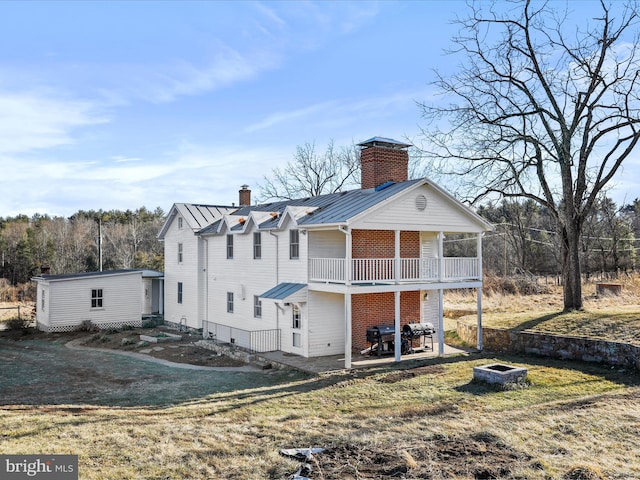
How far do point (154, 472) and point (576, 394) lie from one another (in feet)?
35.7

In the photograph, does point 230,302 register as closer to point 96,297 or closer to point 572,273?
point 96,297

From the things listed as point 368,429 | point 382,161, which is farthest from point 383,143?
point 368,429

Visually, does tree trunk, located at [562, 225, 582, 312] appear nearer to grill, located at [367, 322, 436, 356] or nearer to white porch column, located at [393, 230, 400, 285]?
grill, located at [367, 322, 436, 356]

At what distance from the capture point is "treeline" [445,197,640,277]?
153 feet

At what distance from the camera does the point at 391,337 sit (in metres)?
18.9

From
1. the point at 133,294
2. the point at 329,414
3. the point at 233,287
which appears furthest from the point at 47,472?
the point at 133,294

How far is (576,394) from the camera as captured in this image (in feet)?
44.6

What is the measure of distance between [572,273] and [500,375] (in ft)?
35.5

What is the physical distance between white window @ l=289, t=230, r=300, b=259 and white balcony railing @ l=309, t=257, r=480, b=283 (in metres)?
1.12

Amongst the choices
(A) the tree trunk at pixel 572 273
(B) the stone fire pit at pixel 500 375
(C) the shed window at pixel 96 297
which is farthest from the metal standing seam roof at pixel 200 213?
(A) the tree trunk at pixel 572 273

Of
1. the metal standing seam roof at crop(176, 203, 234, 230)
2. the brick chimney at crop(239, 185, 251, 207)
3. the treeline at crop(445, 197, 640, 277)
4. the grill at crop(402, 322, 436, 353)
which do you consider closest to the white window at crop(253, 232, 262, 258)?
the metal standing seam roof at crop(176, 203, 234, 230)

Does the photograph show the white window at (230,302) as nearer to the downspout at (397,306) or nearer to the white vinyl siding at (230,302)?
the white vinyl siding at (230,302)
